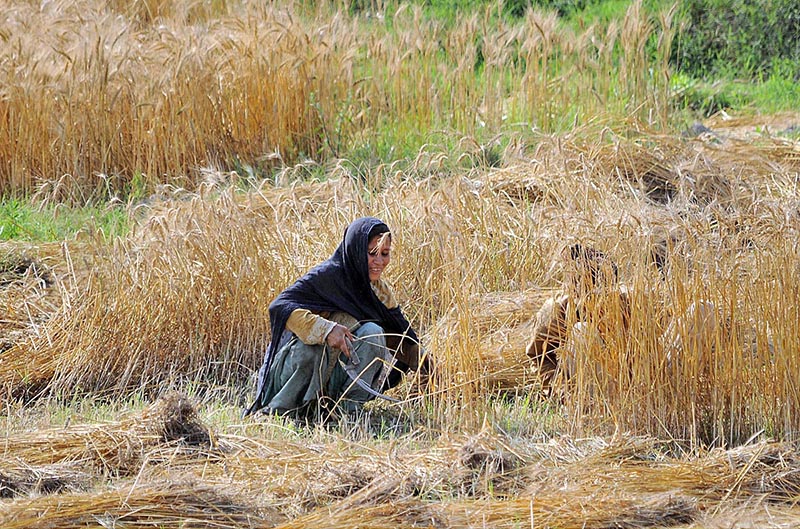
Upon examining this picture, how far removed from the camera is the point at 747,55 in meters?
10.8

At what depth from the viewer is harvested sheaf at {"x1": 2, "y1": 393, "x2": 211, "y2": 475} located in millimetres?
4156

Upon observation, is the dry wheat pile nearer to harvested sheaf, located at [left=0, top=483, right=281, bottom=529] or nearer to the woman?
harvested sheaf, located at [left=0, top=483, right=281, bottom=529]

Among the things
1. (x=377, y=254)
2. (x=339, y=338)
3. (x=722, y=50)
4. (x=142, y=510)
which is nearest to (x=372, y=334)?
(x=339, y=338)

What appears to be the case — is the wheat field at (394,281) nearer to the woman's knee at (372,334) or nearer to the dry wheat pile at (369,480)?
the dry wheat pile at (369,480)

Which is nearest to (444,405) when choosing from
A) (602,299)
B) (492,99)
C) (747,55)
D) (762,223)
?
(602,299)

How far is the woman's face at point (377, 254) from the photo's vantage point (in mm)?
4667

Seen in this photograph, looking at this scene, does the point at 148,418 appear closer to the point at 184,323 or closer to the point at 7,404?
the point at 7,404

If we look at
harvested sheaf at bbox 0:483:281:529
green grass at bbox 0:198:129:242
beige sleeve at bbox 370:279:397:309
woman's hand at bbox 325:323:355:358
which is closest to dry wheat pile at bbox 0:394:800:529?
harvested sheaf at bbox 0:483:281:529

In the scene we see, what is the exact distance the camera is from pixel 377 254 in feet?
15.4

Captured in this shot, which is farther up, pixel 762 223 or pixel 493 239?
pixel 762 223

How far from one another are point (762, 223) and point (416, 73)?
4.44 metres

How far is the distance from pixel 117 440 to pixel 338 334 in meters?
0.94

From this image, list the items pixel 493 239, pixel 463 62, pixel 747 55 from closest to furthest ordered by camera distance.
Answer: pixel 493 239 → pixel 463 62 → pixel 747 55

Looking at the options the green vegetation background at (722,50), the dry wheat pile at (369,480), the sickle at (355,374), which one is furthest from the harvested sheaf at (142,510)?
the green vegetation background at (722,50)
